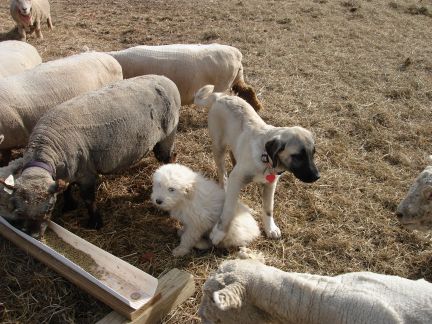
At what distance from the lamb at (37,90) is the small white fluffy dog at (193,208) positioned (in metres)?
2.13

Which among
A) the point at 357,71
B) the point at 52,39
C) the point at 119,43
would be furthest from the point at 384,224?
the point at 52,39

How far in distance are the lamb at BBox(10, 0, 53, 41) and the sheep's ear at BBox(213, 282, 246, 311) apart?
31.4 ft

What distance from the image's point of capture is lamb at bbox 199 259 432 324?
2.96m

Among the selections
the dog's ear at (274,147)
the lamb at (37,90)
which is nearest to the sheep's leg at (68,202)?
the lamb at (37,90)

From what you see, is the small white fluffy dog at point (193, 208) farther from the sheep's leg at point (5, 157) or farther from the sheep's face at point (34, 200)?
the sheep's leg at point (5, 157)

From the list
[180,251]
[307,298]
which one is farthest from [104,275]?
[307,298]

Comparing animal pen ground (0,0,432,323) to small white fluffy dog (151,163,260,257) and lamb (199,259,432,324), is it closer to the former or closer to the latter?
small white fluffy dog (151,163,260,257)

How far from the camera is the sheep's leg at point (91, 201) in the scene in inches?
188

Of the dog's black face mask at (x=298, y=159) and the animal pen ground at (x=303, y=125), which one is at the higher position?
the dog's black face mask at (x=298, y=159)

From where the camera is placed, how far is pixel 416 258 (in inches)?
186

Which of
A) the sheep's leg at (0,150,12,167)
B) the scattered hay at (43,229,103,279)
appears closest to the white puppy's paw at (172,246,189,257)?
the scattered hay at (43,229,103,279)

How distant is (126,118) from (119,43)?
18.9 ft

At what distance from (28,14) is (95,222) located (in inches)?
293

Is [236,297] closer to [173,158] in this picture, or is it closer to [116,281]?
[116,281]
